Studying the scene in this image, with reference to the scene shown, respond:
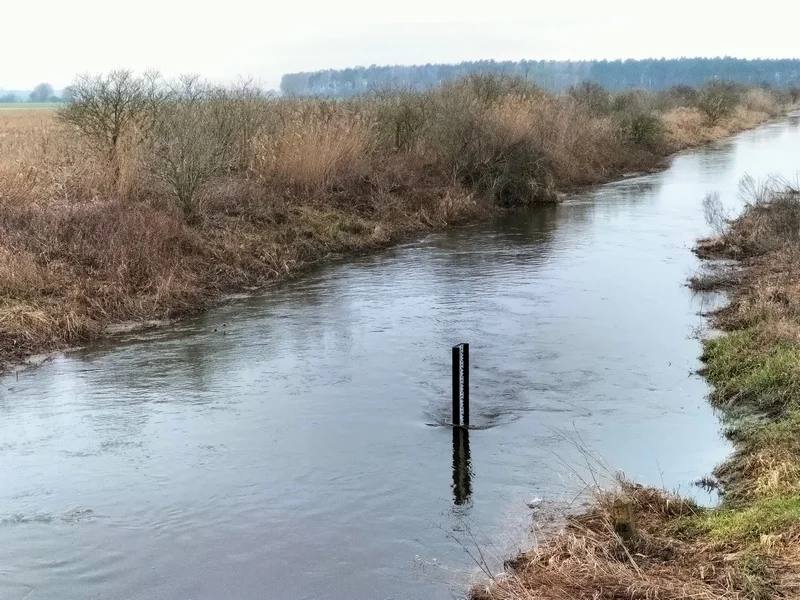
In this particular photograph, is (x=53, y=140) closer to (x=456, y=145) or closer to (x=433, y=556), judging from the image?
(x=456, y=145)

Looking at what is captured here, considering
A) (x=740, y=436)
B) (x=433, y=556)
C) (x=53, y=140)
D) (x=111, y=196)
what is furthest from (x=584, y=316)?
(x=53, y=140)

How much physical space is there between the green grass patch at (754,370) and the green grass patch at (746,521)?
283cm

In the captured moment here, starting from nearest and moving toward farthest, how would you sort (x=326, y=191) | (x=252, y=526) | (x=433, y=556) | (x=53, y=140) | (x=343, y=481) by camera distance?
(x=433, y=556), (x=252, y=526), (x=343, y=481), (x=53, y=140), (x=326, y=191)

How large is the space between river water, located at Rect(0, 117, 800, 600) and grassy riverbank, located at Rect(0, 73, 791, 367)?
1.53 m

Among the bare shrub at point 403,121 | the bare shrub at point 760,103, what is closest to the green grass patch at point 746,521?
the bare shrub at point 403,121

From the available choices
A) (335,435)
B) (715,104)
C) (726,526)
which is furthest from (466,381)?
(715,104)

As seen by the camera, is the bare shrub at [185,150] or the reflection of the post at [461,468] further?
the bare shrub at [185,150]

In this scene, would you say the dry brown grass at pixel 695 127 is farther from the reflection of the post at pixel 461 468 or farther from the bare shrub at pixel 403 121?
the reflection of the post at pixel 461 468

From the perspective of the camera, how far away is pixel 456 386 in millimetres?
9531

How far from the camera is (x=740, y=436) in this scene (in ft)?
32.0

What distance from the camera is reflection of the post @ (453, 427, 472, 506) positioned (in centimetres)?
855

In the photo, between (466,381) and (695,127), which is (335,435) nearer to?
(466,381)

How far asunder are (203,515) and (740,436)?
6.57 meters

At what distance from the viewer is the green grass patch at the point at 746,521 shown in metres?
6.64
